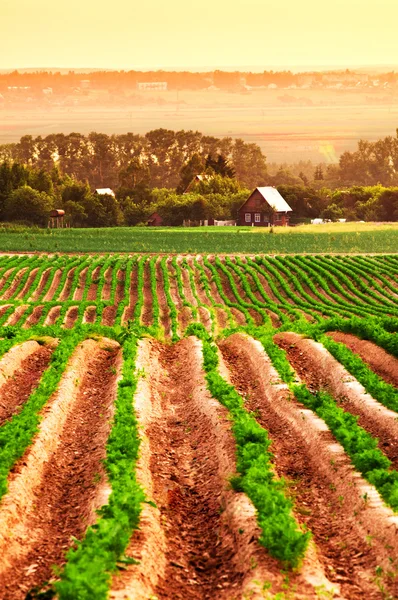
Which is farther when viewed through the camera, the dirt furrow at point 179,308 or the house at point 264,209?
the house at point 264,209

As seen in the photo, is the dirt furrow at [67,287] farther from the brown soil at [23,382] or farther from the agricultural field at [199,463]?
the brown soil at [23,382]

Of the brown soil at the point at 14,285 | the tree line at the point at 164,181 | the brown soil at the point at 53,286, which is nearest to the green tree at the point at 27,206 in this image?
the tree line at the point at 164,181

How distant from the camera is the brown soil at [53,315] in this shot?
140 ft

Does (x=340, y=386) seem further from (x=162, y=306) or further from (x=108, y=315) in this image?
(x=162, y=306)

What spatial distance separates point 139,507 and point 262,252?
5966cm

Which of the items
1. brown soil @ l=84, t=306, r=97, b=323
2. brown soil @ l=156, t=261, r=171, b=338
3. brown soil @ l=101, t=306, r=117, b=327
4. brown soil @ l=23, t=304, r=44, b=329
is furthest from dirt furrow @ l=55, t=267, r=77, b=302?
brown soil @ l=156, t=261, r=171, b=338

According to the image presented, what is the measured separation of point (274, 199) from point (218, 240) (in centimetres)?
3240

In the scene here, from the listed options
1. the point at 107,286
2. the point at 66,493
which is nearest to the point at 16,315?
the point at 107,286

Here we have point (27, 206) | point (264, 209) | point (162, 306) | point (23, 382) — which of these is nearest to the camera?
point (23, 382)

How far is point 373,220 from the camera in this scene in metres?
120

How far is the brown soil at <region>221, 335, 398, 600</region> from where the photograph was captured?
37.0 ft

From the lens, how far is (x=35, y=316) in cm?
4409

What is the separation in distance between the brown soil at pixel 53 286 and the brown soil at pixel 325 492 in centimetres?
3112

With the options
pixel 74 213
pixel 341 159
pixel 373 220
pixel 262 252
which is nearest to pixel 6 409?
pixel 262 252
